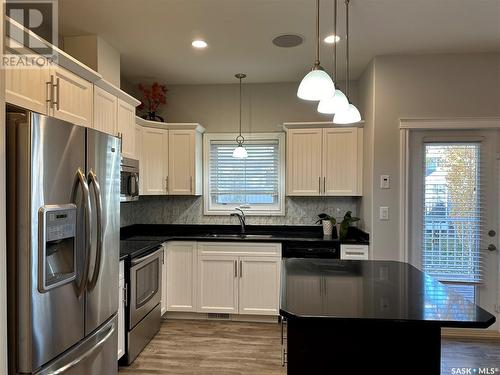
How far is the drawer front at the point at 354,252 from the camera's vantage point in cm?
345

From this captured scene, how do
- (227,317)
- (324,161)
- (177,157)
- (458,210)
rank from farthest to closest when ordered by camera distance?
(177,157) → (324,161) → (227,317) → (458,210)

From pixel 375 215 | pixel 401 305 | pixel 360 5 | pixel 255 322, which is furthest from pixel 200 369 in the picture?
pixel 360 5

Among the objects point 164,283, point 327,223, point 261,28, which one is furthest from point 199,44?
point 164,283

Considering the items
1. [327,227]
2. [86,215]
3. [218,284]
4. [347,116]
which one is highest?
[347,116]

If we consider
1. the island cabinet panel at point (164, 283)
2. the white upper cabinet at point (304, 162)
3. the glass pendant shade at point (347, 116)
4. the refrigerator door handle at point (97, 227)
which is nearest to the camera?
the refrigerator door handle at point (97, 227)

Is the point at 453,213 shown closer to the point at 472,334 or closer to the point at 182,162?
the point at 472,334

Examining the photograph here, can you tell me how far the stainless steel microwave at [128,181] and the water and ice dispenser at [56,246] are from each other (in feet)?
3.88

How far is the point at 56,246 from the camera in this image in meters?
1.71

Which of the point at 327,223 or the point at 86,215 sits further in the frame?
the point at 327,223

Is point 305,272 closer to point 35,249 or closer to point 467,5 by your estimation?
point 35,249

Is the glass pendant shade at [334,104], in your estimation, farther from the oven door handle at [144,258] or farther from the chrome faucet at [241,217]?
the chrome faucet at [241,217]

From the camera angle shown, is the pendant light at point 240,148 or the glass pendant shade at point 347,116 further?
the pendant light at point 240,148

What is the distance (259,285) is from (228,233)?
2.70ft

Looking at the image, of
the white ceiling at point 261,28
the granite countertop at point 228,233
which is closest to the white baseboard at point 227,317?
the granite countertop at point 228,233
